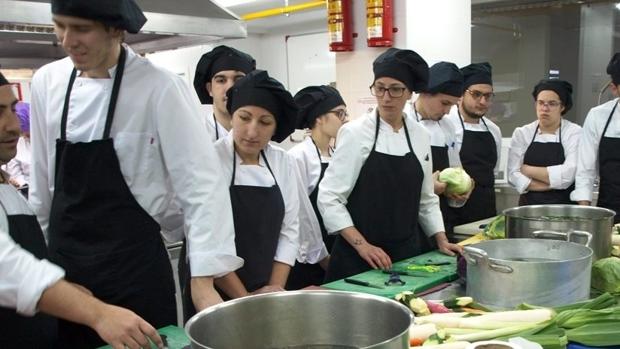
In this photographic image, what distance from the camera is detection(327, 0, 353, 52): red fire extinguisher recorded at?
406 centimetres

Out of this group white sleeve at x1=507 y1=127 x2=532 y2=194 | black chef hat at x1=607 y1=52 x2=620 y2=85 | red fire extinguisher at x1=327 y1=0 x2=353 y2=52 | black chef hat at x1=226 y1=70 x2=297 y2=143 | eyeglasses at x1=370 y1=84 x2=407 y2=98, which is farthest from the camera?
red fire extinguisher at x1=327 y1=0 x2=353 y2=52

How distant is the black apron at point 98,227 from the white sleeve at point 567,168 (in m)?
2.78

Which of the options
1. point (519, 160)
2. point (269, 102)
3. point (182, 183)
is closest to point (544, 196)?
point (519, 160)

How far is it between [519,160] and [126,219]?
294 centimetres

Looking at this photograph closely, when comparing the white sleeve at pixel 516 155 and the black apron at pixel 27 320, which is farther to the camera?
the white sleeve at pixel 516 155

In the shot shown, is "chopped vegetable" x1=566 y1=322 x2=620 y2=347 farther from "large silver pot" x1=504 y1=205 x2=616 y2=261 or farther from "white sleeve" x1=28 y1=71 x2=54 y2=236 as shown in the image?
"white sleeve" x1=28 y1=71 x2=54 y2=236

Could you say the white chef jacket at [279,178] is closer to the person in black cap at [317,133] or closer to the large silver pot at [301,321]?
the person in black cap at [317,133]

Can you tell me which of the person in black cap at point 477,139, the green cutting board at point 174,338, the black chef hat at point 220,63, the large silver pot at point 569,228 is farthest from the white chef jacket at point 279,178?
the person in black cap at point 477,139

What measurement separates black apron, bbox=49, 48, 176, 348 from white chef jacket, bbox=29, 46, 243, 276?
3cm

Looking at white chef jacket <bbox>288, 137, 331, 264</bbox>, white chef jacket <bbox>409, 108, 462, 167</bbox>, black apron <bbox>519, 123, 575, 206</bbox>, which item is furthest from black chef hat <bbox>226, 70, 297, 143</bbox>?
black apron <bbox>519, 123, 575, 206</bbox>

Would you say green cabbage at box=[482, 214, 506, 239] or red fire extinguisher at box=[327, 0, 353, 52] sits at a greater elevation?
red fire extinguisher at box=[327, 0, 353, 52]

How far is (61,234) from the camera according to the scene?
1.61 meters

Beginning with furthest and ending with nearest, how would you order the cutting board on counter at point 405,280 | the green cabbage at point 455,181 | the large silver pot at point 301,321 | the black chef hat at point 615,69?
the black chef hat at point 615,69 → the green cabbage at point 455,181 → the cutting board on counter at point 405,280 → the large silver pot at point 301,321

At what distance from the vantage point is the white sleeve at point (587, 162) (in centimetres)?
337
